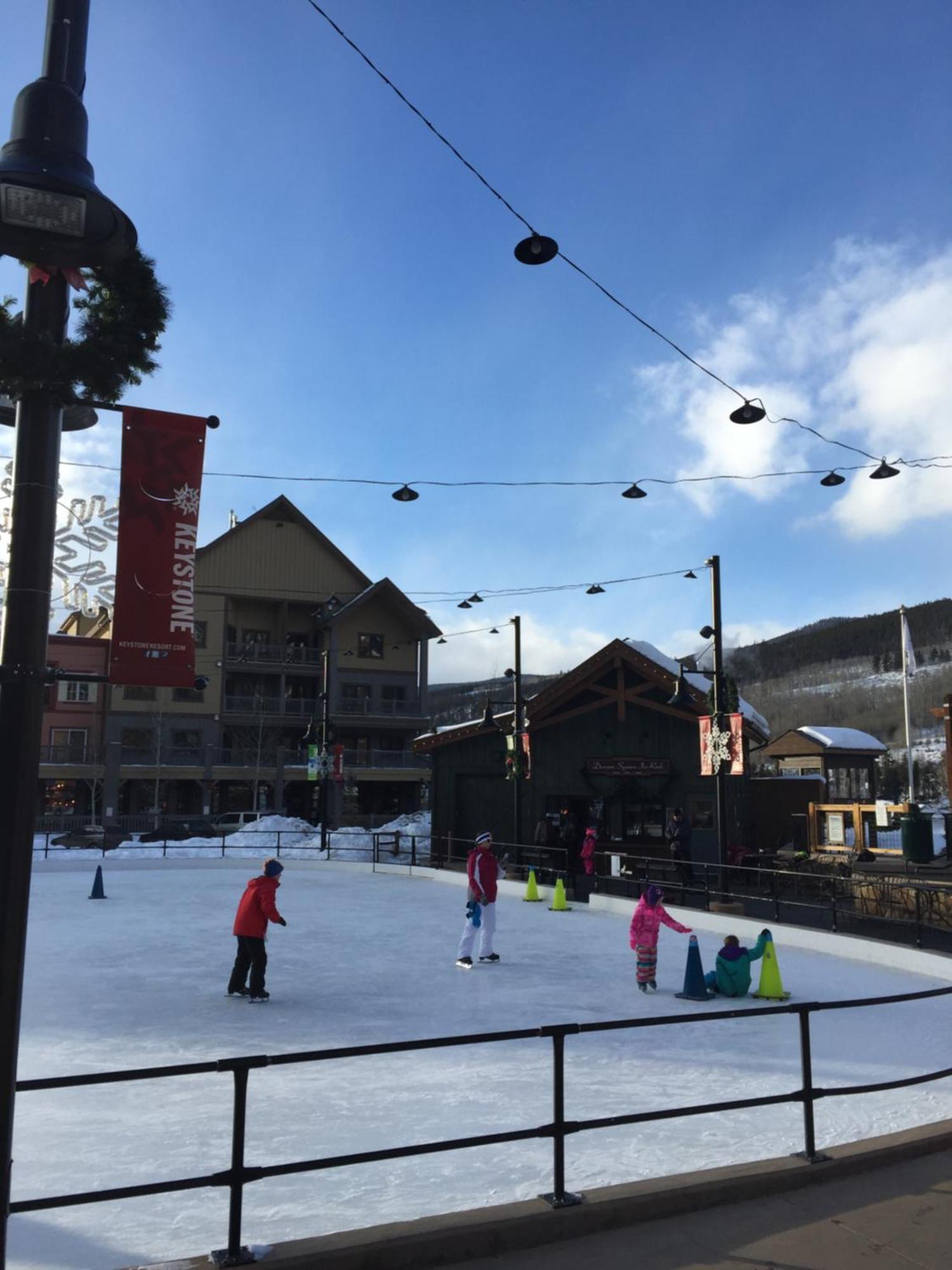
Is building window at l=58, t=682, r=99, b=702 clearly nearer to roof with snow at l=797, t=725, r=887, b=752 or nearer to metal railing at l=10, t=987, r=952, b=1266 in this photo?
roof with snow at l=797, t=725, r=887, b=752

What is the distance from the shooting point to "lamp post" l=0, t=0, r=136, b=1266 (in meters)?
3.36

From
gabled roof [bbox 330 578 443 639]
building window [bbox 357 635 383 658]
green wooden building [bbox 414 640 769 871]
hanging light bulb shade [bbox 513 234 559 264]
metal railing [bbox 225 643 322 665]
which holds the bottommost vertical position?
green wooden building [bbox 414 640 769 871]

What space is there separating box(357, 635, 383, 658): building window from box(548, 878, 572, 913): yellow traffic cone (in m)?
32.9

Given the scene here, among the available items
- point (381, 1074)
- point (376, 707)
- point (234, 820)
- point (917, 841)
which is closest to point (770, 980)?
point (381, 1074)

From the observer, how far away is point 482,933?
12.6m

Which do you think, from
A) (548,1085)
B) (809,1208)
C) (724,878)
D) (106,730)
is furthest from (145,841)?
(809,1208)

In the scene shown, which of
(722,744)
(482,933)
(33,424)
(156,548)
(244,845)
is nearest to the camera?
(33,424)

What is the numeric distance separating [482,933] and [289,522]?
3997 cm

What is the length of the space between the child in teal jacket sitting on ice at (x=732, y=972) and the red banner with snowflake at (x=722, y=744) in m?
6.67

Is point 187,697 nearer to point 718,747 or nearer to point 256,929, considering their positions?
point 718,747

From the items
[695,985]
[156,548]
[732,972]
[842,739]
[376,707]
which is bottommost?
[695,985]

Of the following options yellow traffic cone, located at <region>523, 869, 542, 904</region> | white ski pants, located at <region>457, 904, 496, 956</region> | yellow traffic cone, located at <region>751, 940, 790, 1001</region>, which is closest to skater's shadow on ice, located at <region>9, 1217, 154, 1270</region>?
white ski pants, located at <region>457, 904, 496, 956</region>

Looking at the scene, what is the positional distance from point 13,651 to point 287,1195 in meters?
3.40

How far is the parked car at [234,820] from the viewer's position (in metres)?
37.5
